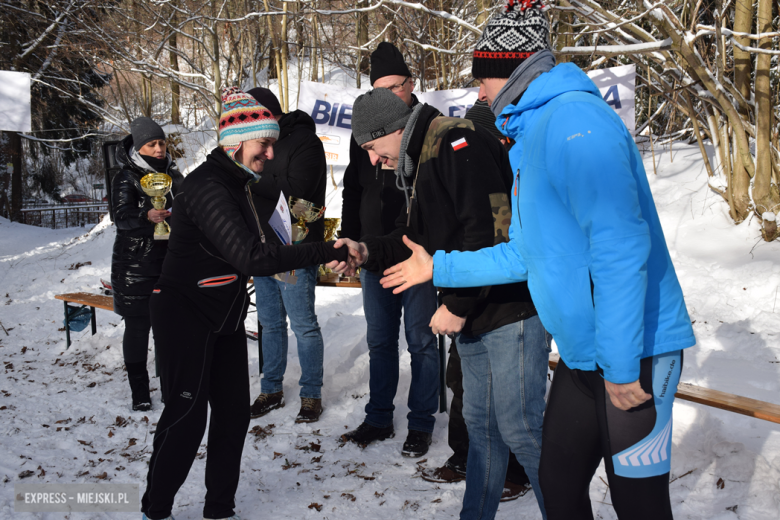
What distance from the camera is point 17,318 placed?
7.99 meters

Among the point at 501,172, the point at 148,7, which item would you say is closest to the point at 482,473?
the point at 501,172

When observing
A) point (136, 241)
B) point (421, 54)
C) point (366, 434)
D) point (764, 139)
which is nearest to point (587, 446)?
point (366, 434)

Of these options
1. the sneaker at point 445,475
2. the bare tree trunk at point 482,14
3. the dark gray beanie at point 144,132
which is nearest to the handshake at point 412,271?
the sneaker at point 445,475

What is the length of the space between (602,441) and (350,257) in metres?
1.43

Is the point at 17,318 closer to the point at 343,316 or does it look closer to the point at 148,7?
the point at 343,316

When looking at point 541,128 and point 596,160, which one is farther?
point 541,128

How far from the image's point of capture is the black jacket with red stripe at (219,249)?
2416mm

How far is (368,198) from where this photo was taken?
3775mm

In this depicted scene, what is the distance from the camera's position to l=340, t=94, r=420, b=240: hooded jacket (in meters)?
3.60

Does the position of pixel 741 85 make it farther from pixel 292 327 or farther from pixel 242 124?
pixel 242 124

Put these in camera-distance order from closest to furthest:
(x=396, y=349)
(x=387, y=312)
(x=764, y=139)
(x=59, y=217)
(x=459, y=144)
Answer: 1. (x=459, y=144)
2. (x=387, y=312)
3. (x=396, y=349)
4. (x=764, y=139)
5. (x=59, y=217)

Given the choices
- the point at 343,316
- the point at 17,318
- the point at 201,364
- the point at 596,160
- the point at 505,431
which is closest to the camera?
the point at 596,160

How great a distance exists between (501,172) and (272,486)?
7.49 ft

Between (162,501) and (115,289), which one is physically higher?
(115,289)
